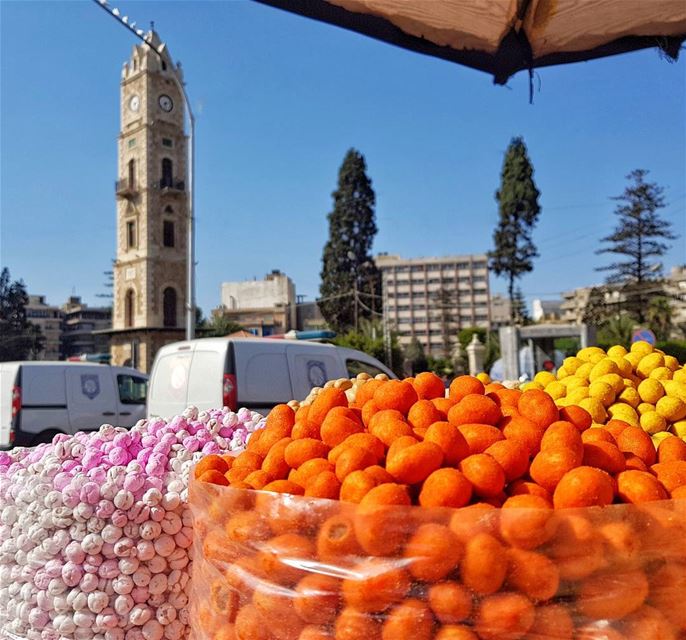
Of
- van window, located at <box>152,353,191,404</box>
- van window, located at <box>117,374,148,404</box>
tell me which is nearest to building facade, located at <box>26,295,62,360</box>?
van window, located at <box>117,374,148,404</box>

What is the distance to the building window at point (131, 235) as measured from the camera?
45.0 m

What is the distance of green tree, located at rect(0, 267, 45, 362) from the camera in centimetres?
5128

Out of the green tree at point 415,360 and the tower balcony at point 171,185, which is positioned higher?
the tower balcony at point 171,185

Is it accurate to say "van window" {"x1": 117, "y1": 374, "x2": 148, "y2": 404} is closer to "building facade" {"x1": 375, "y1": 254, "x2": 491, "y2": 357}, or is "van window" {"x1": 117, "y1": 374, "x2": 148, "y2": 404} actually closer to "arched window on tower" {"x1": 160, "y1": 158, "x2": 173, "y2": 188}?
"arched window on tower" {"x1": 160, "y1": 158, "x2": 173, "y2": 188}

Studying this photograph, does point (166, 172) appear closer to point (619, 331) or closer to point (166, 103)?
point (166, 103)

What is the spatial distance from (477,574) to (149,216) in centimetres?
4524

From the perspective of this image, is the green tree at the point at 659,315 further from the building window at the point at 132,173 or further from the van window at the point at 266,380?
the van window at the point at 266,380

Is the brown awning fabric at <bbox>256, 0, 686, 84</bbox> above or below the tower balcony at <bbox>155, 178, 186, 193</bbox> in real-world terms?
below

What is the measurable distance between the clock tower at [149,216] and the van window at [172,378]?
35810 millimetres

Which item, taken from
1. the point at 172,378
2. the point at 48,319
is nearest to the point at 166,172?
the point at 172,378

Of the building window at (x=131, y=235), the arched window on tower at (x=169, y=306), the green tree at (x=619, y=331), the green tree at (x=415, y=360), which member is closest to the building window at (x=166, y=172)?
the building window at (x=131, y=235)

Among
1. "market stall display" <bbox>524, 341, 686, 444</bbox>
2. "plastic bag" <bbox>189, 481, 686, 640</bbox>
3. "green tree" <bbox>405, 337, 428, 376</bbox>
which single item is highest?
"market stall display" <bbox>524, 341, 686, 444</bbox>

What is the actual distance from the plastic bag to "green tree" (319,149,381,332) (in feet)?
156

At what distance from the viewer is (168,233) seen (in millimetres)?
44750
